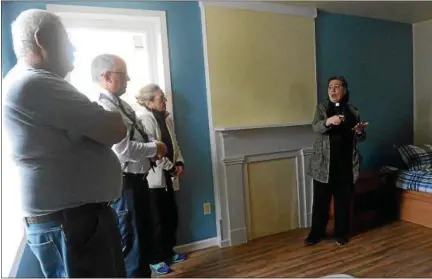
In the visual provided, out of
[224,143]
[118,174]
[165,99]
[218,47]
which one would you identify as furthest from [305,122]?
[118,174]

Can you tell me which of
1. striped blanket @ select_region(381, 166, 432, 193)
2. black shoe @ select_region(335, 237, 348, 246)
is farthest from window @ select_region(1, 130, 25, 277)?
striped blanket @ select_region(381, 166, 432, 193)

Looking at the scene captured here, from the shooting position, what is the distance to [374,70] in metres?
3.42

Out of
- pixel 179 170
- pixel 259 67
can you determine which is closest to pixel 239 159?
pixel 179 170

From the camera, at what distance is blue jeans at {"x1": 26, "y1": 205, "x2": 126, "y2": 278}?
1062mm

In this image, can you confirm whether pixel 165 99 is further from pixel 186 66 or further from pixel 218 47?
pixel 218 47

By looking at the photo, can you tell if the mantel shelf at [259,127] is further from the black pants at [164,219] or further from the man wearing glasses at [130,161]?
the man wearing glasses at [130,161]

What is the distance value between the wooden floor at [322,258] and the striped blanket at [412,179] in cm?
35

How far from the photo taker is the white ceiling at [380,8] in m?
2.89

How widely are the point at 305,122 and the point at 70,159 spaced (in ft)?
7.44

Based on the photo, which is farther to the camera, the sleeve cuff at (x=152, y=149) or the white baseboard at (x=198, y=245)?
the white baseboard at (x=198, y=245)

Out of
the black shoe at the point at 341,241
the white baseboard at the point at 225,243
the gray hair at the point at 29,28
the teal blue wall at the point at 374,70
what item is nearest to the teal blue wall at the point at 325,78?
the teal blue wall at the point at 374,70

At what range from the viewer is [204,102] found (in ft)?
8.60

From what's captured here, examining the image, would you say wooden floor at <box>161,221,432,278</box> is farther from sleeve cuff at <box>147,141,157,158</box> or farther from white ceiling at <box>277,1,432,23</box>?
white ceiling at <box>277,1,432,23</box>

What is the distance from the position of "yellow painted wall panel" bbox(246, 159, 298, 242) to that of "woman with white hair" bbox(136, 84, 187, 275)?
2.28 feet
